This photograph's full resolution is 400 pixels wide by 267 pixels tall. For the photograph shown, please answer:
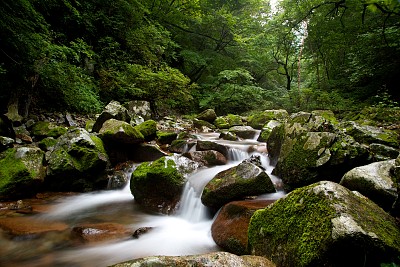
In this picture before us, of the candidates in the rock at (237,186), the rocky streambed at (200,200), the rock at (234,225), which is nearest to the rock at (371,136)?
the rocky streambed at (200,200)

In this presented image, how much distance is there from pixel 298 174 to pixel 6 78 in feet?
25.9

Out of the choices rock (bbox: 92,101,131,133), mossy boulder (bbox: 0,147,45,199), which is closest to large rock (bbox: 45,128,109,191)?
mossy boulder (bbox: 0,147,45,199)

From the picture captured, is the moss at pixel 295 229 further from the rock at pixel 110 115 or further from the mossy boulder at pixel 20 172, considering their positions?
the rock at pixel 110 115

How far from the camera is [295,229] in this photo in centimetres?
205

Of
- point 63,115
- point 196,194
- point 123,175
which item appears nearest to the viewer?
point 196,194

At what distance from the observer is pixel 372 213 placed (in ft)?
6.66

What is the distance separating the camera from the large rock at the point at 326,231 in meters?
1.73

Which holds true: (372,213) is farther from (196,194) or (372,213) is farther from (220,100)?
(220,100)

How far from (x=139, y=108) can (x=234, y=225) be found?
9.73 m

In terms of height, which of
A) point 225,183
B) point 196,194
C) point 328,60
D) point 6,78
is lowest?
point 196,194

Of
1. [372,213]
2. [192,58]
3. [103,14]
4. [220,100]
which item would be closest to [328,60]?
[220,100]

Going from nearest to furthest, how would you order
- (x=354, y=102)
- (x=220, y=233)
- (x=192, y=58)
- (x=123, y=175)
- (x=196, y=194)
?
(x=220, y=233)
(x=196, y=194)
(x=123, y=175)
(x=354, y=102)
(x=192, y=58)

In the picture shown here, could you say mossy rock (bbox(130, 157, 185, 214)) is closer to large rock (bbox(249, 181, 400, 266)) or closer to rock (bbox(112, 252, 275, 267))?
large rock (bbox(249, 181, 400, 266))

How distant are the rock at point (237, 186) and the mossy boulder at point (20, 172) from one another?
3.77 meters
